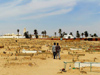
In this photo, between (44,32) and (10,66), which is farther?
(44,32)

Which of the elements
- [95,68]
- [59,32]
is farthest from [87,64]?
[59,32]

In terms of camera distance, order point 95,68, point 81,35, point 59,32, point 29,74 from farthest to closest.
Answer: point 81,35 < point 59,32 < point 95,68 < point 29,74

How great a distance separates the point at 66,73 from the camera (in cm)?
822

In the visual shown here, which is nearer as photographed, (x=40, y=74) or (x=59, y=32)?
(x=40, y=74)

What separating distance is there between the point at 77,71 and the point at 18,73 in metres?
3.33

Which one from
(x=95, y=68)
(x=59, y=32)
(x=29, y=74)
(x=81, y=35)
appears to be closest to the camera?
(x=29, y=74)

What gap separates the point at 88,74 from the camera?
8.14m

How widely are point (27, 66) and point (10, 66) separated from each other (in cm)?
110

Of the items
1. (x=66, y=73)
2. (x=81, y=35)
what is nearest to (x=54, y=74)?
(x=66, y=73)

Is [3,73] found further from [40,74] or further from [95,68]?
[95,68]

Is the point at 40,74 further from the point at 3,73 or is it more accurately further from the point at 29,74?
the point at 3,73

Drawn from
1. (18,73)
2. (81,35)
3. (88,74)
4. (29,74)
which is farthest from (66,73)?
Answer: (81,35)

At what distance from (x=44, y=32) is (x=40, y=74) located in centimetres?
10423

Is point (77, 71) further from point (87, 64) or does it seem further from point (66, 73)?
point (87, 64)
